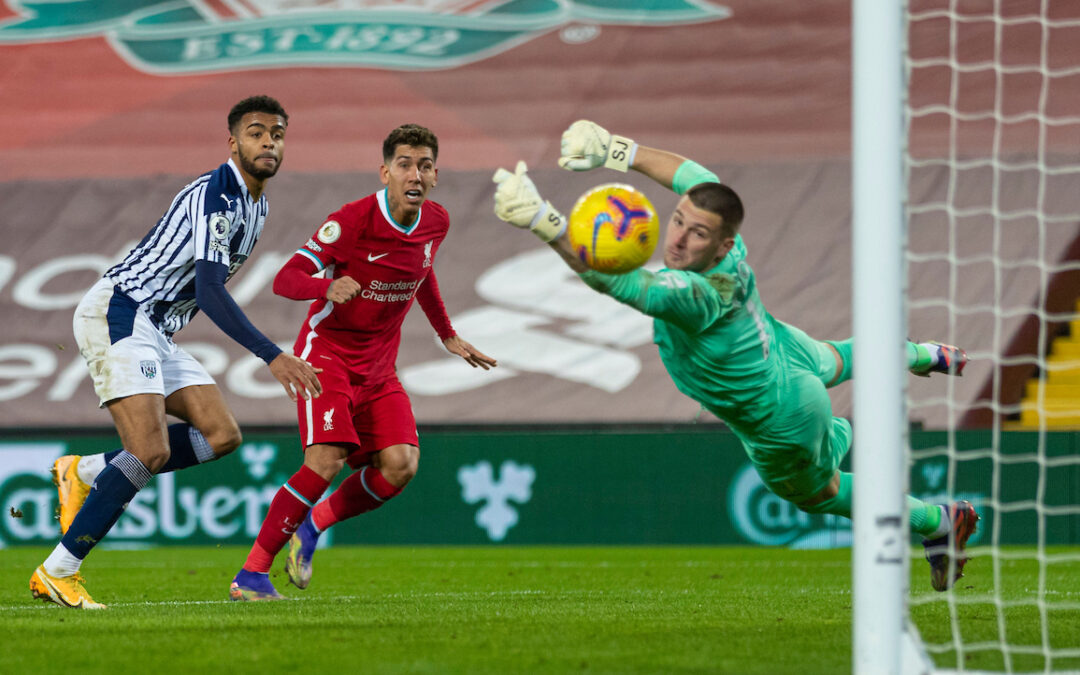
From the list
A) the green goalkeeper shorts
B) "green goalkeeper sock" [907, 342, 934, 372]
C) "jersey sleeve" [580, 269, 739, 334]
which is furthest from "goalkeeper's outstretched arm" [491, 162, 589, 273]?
"green goalkeeper sock" [907, 342, 934, 372]

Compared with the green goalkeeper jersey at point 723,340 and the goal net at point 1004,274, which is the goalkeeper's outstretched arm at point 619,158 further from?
the goal net at point 1004,274

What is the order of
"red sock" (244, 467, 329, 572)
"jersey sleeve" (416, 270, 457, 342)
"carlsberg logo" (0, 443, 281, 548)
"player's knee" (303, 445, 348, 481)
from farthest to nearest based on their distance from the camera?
1. "carlsberg logo" (0, 443, 281, 548)
2. "jersey sleeve" (416, 270, 457, 342)
3. "player's knee" (303, 445, 348, 481)
4. "red sock" (244, 467, 329, 572)

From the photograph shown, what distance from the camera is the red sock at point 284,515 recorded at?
19.0ft

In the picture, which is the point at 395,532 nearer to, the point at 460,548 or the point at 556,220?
the point at 460,548

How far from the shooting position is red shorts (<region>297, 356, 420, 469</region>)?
602 centimetres

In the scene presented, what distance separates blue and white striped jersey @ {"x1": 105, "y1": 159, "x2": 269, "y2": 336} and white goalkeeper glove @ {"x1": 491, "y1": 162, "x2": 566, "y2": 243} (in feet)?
6.14

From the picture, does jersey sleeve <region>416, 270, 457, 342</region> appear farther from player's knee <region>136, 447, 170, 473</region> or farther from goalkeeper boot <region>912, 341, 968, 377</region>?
goalkeeper boot <region>912, 341, 968, 377</region>

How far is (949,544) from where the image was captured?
5473 millimetres

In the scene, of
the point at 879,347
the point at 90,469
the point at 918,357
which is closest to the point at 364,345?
the point at 90,469

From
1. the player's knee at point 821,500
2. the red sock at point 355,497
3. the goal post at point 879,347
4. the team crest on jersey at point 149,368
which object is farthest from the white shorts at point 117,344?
the goal post at point 879,347

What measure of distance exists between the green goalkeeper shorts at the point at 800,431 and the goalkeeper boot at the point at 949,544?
1.77ft

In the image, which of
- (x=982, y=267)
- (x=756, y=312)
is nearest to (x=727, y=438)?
(x=982, y=267)

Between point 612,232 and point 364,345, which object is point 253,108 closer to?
point 364,345

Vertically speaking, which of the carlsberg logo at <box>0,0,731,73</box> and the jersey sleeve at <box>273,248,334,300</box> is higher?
the carlsberg logo at <box>0,0,731,73</box>
